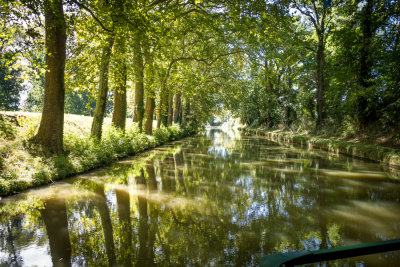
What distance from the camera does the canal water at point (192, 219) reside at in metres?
3.28

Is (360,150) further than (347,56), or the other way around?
(347,56)

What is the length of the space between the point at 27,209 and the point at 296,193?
243 inches

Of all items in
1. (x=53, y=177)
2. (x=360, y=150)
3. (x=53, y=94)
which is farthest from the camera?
(x=360, y=150)

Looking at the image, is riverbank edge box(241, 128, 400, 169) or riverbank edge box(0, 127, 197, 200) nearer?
riverbank edge box(0, 127, 197, 200)

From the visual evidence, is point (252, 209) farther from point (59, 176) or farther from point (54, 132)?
point (54, 132)

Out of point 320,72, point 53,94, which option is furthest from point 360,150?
point 53,94

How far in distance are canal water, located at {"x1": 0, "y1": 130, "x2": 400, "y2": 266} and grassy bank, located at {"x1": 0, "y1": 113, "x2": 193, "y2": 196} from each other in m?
0.46

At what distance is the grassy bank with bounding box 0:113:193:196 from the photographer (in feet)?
20.5

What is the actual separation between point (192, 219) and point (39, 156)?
5784mm

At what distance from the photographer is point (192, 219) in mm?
4457

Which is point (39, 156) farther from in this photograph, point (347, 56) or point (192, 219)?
point (347, 56)

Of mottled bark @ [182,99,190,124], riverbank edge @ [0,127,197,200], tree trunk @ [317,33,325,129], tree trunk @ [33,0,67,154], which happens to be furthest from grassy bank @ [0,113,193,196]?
mottled bark @ [182,99,190,124]

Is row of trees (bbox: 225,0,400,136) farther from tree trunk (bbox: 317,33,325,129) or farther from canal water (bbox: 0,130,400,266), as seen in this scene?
canal water (bbox: 0,130,400,266)

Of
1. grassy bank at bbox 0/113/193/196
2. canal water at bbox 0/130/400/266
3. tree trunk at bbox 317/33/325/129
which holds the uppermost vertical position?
tree trunk at bbox 317/33/325/129
